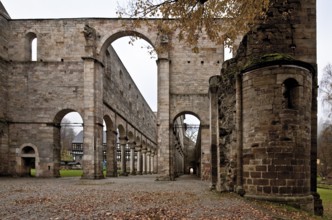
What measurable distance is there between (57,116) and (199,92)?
10.3 metres

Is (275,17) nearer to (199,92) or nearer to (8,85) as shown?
(199,92)

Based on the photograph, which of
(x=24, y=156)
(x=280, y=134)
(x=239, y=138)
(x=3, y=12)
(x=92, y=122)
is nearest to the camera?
(x=280, y=134)

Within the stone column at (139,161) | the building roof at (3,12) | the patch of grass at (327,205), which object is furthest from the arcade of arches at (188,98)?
the stone column at (139,161)

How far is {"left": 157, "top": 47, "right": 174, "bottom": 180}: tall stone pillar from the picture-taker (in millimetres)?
19906

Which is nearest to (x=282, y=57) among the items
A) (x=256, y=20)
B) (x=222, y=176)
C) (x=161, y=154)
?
(x=256, y=20)

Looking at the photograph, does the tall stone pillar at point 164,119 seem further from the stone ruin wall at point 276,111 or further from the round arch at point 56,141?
the stone ruin wall at point 276,111

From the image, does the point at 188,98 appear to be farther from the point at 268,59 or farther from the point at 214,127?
the point at 268,59

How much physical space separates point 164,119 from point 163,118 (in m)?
0.09

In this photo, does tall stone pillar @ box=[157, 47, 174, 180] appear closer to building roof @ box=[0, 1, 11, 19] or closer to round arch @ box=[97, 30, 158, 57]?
round arch @ box=[97, 30, 158, 57]

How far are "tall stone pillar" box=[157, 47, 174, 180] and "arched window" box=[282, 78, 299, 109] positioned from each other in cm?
1210

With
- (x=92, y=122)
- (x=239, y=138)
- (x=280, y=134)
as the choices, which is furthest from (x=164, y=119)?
(x=280, y=134)

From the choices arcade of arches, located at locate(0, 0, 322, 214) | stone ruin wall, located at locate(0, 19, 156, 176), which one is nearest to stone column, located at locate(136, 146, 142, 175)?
arcade of arches, located at locate(0, 0, 322, 214)

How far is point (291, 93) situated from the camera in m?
8.81

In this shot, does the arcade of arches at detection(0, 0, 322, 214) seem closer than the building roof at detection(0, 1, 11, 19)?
Yes
